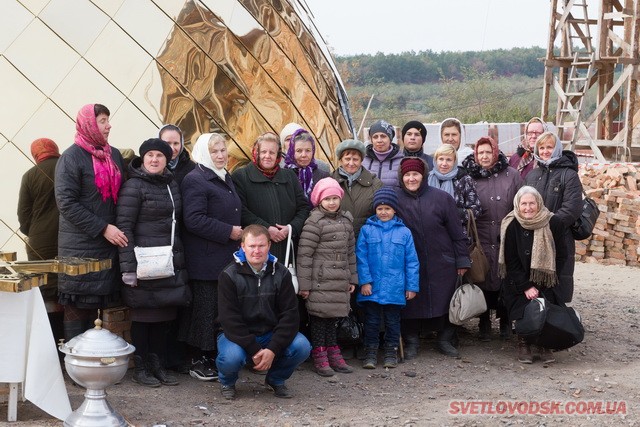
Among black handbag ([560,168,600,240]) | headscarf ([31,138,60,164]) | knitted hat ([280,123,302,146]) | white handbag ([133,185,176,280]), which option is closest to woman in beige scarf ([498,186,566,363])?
black handbag ([560,168,600,240])

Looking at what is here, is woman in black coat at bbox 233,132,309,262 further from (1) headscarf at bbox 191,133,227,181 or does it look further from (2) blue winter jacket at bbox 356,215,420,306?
(2) blue winter jacket at bbox 356,215,420,306

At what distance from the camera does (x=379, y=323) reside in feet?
22.7

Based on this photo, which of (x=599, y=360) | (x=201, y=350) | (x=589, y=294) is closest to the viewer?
(x=201, y=350)

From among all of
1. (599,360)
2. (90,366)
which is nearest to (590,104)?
(599,360)

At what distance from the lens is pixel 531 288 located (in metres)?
6.98

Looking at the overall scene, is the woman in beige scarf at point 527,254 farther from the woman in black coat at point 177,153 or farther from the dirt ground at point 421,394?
the woman in black coat at point 177,153

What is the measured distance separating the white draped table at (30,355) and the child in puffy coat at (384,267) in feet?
7.83

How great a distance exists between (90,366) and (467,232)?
3.45 m

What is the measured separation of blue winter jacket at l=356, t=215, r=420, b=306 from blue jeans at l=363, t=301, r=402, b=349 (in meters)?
0.11

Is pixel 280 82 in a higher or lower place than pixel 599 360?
higher

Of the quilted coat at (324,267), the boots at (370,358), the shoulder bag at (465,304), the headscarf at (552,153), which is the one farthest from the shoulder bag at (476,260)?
the quilted coat at (324,267)

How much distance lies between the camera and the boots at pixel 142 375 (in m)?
6.06

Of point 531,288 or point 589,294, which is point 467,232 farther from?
point 589,294

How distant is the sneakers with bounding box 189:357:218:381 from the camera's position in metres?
6.30
